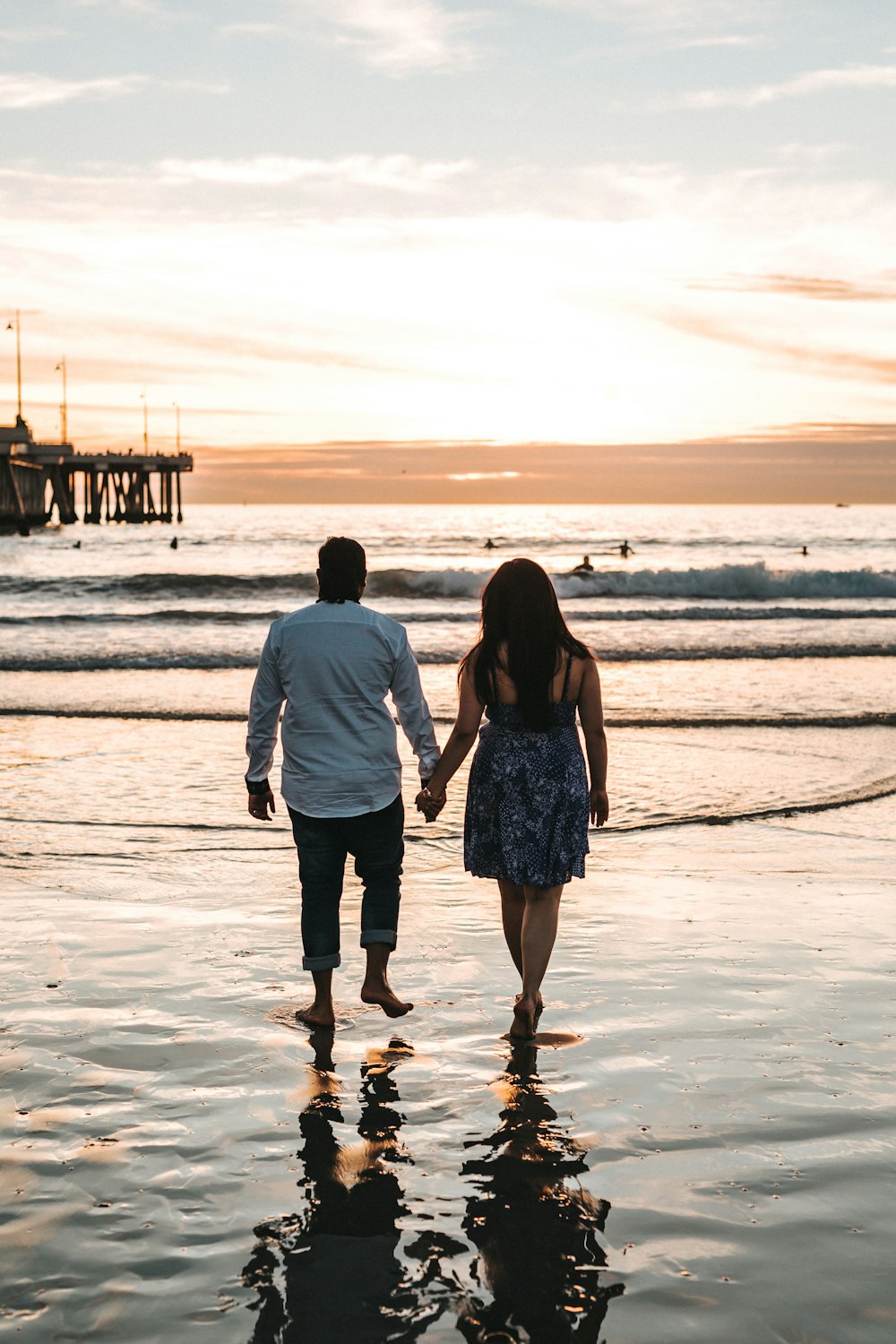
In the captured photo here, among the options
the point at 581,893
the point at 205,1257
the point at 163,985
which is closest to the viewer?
the point at 205,1257

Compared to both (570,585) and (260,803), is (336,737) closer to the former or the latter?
(260,803)

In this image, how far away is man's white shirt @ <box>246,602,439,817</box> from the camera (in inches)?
164

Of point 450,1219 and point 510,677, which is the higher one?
point 510,677

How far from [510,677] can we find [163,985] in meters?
1.69

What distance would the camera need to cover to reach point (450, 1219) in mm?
2900

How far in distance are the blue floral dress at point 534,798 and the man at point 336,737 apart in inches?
9.9

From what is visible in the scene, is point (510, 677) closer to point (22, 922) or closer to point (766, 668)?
point (22, 922)

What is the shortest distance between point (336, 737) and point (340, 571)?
56cm

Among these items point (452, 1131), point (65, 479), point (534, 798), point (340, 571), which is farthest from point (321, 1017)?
point (65, 479)

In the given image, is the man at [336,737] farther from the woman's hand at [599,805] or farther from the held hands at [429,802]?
the woman's hand at [599,805]

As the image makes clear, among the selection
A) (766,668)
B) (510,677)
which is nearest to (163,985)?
(510,677)

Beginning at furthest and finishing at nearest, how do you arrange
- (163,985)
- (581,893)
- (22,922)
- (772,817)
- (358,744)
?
(772,817) < (581,893) < (22,922) < (163,985) < (358,744)

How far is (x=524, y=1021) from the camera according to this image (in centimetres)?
406

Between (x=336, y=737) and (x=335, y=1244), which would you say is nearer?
(x=335, y=1244)
